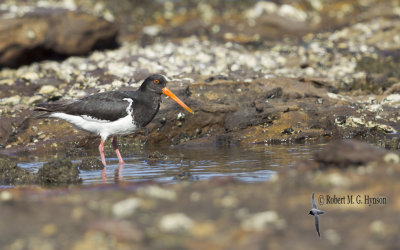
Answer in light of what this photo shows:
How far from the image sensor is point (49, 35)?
17.7m

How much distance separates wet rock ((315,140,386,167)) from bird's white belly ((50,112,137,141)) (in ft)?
16.0

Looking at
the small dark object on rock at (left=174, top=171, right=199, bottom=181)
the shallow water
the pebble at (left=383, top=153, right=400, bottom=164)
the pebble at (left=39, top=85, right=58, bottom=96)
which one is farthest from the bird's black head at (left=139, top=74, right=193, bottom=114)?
the pebble at (left=383, top=153, right=400, bottom=164)

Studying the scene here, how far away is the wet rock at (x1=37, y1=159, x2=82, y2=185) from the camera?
8250 mm

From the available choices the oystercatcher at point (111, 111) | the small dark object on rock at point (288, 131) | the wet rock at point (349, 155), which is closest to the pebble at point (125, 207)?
Result: the wet rock at point (349, 155)

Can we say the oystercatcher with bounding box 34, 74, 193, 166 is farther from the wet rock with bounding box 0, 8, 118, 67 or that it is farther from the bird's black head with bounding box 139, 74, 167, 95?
the wet rock with bounding box 0, 8, 118, 67

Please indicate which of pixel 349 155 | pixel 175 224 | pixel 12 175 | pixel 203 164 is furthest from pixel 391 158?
pixel 12 175

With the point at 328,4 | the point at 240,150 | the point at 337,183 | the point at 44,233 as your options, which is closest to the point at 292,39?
the point at 328,4

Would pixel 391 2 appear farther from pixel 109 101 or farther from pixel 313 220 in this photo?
pixel 313 220

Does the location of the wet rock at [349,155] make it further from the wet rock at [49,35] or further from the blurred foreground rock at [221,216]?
the wet rock at [49,35]

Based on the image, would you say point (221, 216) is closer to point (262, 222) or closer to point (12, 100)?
point (262, 222)

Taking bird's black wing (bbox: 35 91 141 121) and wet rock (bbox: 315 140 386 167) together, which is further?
bird's black wing (bbox: 35 91 141 121)

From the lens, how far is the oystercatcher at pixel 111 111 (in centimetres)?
1033

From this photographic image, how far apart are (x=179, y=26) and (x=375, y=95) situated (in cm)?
1067

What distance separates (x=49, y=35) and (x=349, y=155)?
13561 millimetres
